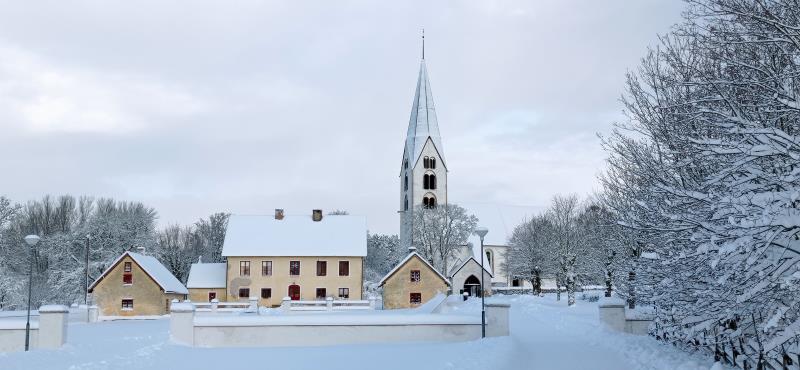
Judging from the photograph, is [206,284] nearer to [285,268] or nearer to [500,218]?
[285,268]

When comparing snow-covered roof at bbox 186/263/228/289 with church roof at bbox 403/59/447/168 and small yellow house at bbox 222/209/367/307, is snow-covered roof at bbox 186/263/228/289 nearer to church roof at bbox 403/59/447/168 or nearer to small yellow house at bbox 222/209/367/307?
small yellow house at bbox 222/209/367/307

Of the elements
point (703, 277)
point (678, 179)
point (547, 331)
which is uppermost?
point (678, 179)

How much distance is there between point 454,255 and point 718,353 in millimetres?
53063

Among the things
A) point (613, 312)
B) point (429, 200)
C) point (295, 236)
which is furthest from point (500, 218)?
point (613, 312)

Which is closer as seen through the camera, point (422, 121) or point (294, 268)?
point (294, 268)

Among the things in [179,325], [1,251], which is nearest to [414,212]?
[1,251]

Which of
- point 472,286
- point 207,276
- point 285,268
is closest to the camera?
point 285,268

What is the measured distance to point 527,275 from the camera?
70875mm

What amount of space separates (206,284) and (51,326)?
112 ft

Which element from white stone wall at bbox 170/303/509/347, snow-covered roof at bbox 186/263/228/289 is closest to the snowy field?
white stone wall at bbox 170/303/509/347

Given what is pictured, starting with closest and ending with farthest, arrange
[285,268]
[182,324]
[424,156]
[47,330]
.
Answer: [47,330] → [182,324] → [285,268] → [424,156]

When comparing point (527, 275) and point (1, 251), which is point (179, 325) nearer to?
point (1, 251)

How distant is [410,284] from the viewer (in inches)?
1875

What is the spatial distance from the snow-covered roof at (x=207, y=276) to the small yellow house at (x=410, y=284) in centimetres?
1500
